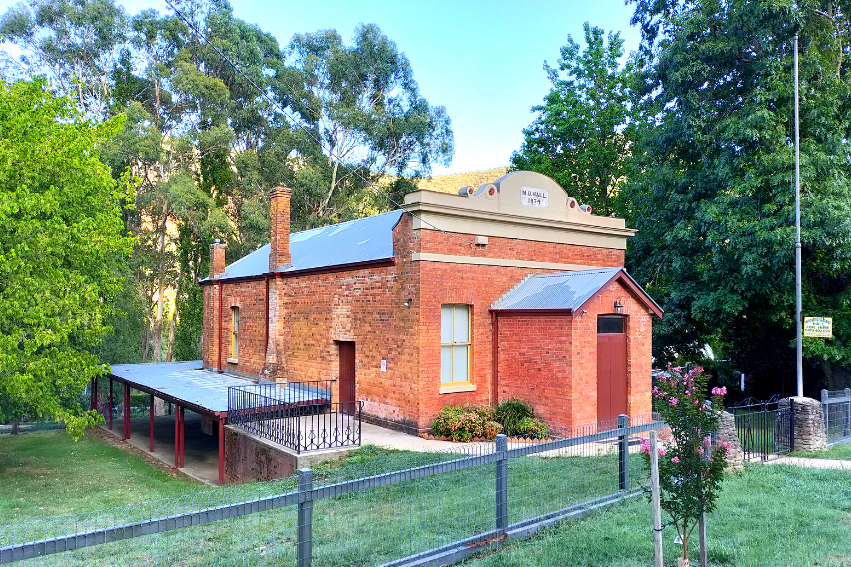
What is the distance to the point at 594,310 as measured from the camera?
14828 millimetres

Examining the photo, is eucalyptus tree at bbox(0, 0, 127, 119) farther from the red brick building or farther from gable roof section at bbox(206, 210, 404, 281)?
the red brick building

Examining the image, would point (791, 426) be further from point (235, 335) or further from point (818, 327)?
point (235, 335)

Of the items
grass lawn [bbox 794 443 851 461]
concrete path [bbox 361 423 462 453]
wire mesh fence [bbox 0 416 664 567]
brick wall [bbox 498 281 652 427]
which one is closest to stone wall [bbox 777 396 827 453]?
grass lawn [bbox 794 443 851 461]

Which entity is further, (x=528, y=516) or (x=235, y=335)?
(x=235, y=335)

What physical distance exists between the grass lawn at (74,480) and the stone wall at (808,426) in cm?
1364

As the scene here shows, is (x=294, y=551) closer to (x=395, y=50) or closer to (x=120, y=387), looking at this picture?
(x=120, y=387)

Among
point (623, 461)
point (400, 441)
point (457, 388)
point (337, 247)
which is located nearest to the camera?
point (623, 461)

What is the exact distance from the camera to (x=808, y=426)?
13.7 meters

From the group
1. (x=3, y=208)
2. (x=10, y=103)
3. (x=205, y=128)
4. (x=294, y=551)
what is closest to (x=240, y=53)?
(x=205, y=128)

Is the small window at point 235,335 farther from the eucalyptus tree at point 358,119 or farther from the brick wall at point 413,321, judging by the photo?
the eucalyptus tree at point 358,119

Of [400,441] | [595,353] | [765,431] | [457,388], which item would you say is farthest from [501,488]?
[765,431]

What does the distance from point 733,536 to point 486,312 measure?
30.7 feet

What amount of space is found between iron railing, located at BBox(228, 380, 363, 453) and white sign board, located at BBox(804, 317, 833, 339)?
1188 cm

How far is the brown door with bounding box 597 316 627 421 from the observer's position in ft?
50.2
